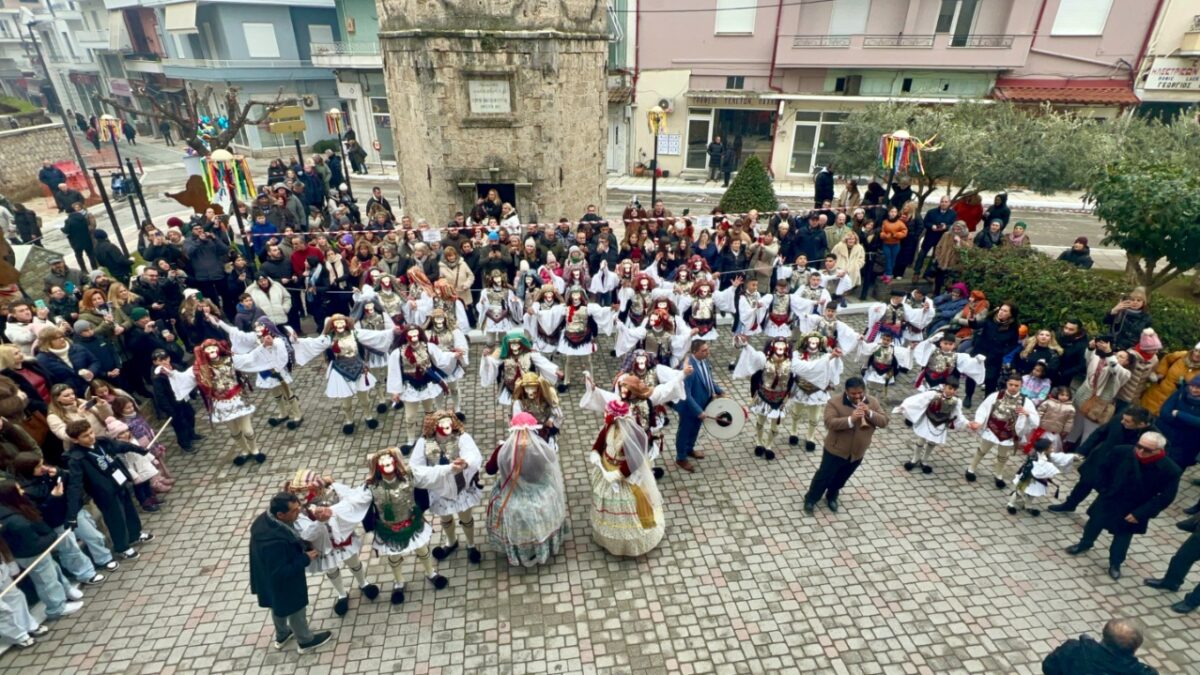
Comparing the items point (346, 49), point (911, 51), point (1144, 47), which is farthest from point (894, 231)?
point (346, 49)

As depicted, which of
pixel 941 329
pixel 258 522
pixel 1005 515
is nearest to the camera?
pixel 258 522

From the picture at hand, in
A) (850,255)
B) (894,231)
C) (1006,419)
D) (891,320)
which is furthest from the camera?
(894,231)

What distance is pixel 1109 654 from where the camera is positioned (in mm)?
4652

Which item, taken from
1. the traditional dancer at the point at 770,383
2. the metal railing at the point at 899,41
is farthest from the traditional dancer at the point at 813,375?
the metal railing at the point at 899,41

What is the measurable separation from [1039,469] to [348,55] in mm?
33149

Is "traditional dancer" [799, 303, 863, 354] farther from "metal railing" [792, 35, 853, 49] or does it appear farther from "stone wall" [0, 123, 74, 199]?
"stone wall" [0, 123, 74, 199]

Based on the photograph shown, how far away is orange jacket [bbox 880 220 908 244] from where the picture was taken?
504 inches

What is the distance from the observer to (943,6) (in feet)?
78.7

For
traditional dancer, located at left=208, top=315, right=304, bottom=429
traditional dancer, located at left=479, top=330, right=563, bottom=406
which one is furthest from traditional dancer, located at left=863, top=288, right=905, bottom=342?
traditional dancer, located at left=208, top=315, right=304, bottom=429

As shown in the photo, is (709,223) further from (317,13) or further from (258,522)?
(317,13)

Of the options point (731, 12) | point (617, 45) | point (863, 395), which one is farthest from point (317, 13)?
point (863, 395)

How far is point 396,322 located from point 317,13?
1334 inches

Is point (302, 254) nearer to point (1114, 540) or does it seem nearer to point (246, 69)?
point (1114, 540)

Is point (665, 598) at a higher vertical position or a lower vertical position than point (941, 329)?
lower
